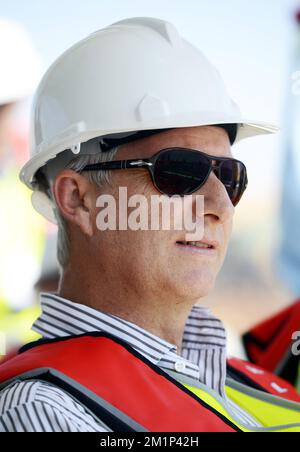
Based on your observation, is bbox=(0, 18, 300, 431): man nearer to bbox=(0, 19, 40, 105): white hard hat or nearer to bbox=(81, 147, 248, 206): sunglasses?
bbox=(81, 147, 248, 206): sunglasses

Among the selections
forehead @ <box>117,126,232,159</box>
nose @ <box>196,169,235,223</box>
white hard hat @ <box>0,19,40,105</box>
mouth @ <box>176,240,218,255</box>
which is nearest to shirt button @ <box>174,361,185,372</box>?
mouth @ <box>176,240,218,255</box>

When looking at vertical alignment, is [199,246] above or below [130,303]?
above

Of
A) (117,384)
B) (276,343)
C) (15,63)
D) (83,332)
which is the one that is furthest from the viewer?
(15,63)

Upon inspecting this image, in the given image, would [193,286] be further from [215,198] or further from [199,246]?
[215,198]

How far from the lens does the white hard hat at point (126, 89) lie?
6.63ft

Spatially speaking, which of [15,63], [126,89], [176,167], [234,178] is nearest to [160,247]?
[176,167]

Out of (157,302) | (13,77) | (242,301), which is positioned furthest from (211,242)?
(242,301)

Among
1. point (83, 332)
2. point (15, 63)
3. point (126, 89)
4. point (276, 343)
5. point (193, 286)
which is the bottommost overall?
point (276, 343)

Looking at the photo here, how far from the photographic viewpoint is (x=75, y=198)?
6.97ft

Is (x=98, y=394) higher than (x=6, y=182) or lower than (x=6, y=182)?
lower

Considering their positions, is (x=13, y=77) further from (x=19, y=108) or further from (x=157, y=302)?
(x=157, y=302)

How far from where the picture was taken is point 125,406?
1.71m

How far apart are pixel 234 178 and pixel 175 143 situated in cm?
23
